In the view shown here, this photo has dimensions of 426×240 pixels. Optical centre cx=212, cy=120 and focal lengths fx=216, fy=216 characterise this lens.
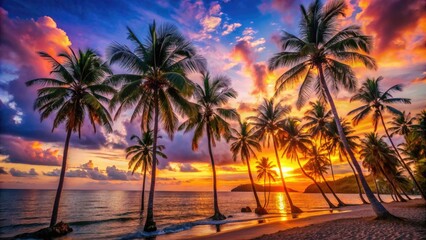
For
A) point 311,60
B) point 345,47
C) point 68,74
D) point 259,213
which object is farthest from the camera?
point 259,213

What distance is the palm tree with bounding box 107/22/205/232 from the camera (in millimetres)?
17250

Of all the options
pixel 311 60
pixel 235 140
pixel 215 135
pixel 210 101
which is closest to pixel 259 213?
pixel 235 140

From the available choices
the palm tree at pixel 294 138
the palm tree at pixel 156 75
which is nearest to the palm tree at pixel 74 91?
the palm tree at pixel 156 75

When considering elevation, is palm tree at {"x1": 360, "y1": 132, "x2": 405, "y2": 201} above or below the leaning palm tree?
below

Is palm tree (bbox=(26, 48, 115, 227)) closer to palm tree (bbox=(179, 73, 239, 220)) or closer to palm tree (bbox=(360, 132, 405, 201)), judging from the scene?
palm tree (bbox=(179, 73, 239, 220))

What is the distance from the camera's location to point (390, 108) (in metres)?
23.7

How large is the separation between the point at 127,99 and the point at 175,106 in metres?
4.02

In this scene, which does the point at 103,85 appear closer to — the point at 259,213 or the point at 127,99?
the point at 127,99

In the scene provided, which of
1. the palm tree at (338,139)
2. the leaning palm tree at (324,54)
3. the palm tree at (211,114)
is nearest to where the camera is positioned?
the leaning palm tree at (324,54)

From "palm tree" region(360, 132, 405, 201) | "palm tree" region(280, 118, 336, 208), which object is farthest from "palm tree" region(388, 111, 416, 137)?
"palm tree" region(280, 118, 336, 208)

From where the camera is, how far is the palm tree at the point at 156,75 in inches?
679

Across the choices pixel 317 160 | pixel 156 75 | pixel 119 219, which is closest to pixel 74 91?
pixel 156 75

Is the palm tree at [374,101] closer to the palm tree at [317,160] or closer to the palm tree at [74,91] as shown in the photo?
the palm tree at [317,160]

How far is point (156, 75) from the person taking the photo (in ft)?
58.4
